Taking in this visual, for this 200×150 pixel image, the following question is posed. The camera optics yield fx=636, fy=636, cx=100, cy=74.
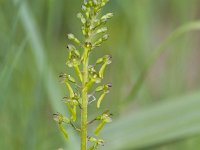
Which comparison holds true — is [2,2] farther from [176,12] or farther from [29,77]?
[176,12]

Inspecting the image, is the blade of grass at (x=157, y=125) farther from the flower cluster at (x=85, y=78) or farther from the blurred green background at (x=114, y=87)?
the flower cluster at (x=85, y=78)

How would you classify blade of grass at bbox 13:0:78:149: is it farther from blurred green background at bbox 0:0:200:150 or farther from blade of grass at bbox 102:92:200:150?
blade of grass at bbox 102:92:200:150

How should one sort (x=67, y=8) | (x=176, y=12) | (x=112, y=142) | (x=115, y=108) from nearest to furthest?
Answer: (x=112, y=142) → (x=115, y=108) → (x=176, y=12) → (x=67, y=8)

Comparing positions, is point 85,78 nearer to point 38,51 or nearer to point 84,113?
point 84,113

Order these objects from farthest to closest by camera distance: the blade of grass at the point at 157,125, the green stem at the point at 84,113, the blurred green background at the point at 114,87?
1. the blade of grass at the point at 157,125
2. the blurred green background at the point at 114,87
3. the green stem at the point at 84,113

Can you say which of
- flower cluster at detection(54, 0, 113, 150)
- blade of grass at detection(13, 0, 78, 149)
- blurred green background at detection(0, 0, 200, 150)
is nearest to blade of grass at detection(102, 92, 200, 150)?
blurred green background at detection(0, 0, 200, 150)

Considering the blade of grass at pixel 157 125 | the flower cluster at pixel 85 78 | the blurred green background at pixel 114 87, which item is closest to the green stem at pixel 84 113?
the flower cluster at pixel 85 78

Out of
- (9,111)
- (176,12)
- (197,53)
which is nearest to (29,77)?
(9,111)

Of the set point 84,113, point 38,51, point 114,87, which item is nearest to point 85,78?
point 84,113
